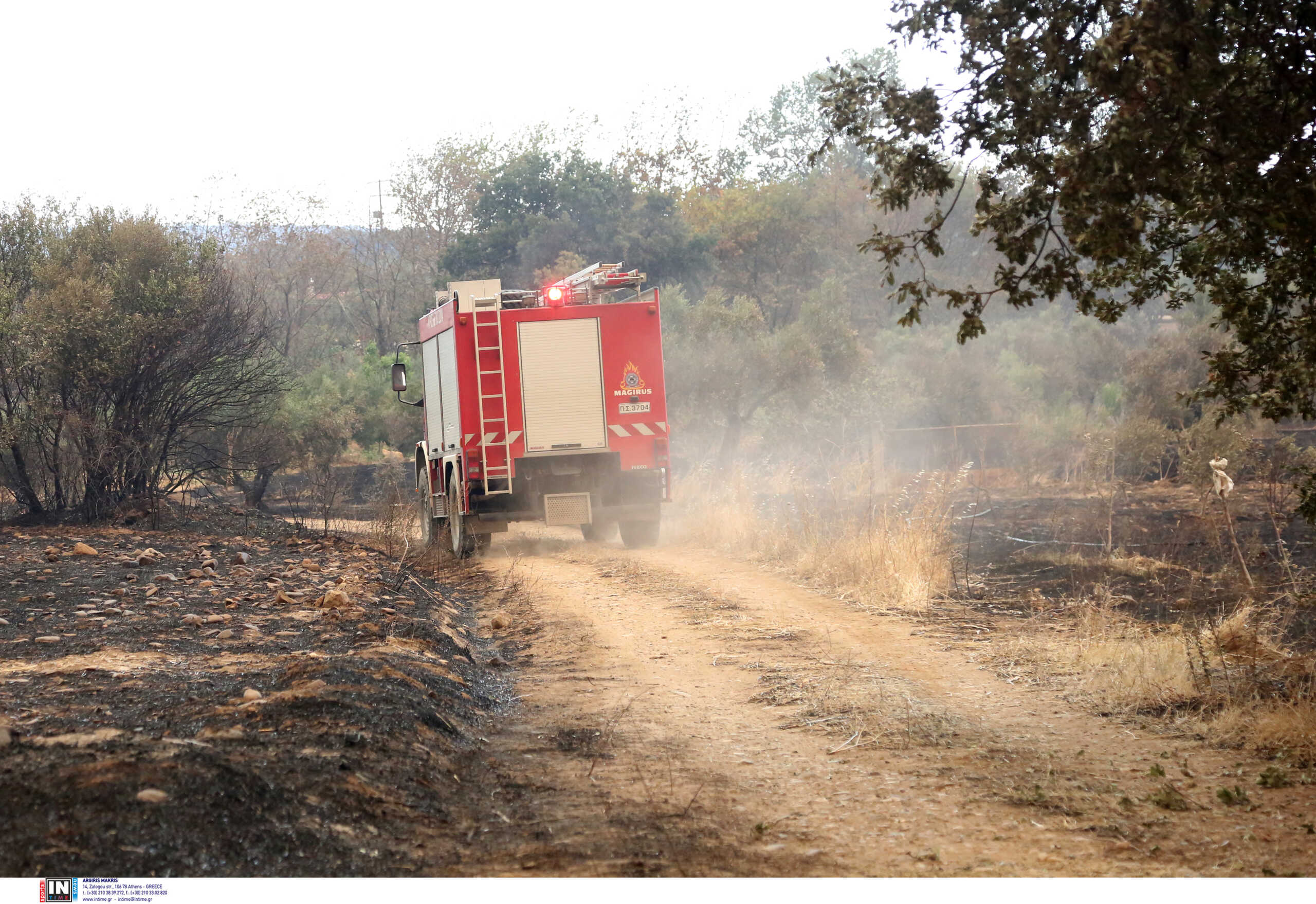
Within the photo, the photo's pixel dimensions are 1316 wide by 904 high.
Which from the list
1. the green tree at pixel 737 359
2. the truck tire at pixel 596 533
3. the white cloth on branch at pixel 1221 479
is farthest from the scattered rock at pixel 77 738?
the green tree at pixel 737 359

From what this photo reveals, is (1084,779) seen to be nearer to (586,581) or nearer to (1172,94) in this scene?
(1172,94)

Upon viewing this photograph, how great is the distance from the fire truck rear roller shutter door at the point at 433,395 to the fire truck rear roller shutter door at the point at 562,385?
180 cm

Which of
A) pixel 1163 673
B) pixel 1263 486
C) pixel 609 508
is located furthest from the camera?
pixel 1263 486

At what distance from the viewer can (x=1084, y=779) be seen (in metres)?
5.44

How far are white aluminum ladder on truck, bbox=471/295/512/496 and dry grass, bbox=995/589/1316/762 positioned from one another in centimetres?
815

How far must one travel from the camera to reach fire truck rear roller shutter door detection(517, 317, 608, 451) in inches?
609

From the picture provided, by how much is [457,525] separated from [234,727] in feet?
36.4

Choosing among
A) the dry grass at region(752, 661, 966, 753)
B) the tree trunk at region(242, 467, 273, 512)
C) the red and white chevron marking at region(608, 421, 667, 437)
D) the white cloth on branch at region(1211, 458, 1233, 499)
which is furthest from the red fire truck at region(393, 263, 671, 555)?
the tree trunk at region(242, 467, 273, 512)

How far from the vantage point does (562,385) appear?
51.1ft

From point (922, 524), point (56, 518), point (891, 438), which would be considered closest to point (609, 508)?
point (922, 524)

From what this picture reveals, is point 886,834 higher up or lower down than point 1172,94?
lower down

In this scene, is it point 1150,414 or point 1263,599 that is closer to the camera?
point 1263,599
